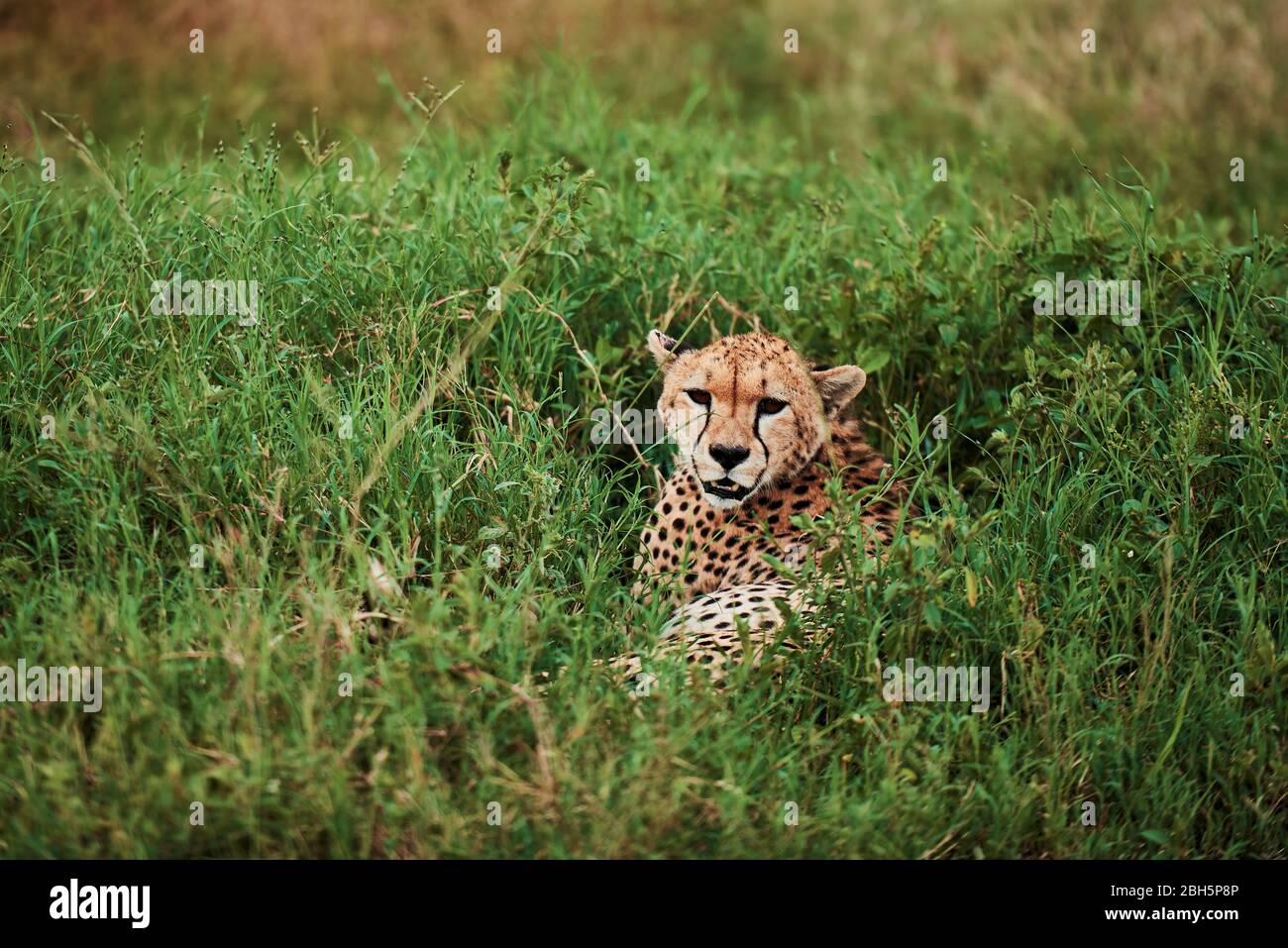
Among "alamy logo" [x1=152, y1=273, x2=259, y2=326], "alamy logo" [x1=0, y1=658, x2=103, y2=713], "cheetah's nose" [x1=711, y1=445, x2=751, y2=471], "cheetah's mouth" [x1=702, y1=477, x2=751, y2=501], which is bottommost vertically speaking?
"alamy logo" [x1=0, y1=658, x2=103, y2=713]

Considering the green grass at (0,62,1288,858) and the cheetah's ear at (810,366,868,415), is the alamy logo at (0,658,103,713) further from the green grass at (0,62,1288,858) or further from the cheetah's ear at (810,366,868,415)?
the cheetah's ear at (810,366,868,415)

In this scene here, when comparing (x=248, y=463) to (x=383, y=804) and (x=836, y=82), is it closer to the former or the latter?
(x=383, y=804)

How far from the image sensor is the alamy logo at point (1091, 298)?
208 inches

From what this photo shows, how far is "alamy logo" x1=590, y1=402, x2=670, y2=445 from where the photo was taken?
5.09 meters

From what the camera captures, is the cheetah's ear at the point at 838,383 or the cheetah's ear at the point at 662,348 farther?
the cheetah's ear at the point at 662,348

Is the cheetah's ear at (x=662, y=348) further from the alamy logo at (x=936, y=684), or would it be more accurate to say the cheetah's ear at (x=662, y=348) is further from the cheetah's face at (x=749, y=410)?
the alamy logo at (x=936, y=684)

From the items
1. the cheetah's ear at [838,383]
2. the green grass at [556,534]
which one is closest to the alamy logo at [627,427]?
the green grass at [556,534]

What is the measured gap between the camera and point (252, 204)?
5211 mm

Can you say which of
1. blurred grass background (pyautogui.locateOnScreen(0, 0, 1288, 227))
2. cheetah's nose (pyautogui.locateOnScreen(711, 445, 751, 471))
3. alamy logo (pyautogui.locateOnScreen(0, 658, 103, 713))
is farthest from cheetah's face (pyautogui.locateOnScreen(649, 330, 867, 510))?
blurred grass background (pyautogui.locateOnScreen(0, 0, 1288, 227))

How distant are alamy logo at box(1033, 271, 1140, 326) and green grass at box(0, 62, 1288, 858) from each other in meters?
0.07

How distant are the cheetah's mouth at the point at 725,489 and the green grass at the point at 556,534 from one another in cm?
33
